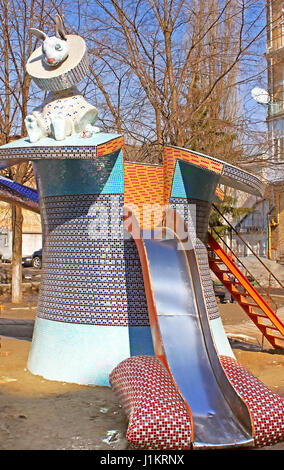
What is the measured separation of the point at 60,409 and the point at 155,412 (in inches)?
61.7

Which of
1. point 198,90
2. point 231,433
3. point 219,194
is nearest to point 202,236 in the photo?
point 219,194

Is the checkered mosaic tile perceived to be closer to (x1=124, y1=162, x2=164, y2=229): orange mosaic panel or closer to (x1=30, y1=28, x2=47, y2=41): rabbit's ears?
(x1=124, y1=162, x2=164, y2=229): orange mosaic panel

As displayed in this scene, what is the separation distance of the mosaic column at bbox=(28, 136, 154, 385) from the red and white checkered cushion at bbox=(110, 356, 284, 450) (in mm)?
1397

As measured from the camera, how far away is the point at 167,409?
16.2ft

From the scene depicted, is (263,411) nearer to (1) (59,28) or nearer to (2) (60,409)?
(2) (60,409)

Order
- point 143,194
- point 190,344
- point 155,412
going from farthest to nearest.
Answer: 1. point 143,194
2. point 190,344
3. point 155,412

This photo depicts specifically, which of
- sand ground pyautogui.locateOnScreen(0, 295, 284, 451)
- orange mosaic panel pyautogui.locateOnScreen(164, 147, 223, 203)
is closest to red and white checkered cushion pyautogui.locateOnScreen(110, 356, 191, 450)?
sand ground pyautogui.locateOnScreen(0, 295, 284, 451)

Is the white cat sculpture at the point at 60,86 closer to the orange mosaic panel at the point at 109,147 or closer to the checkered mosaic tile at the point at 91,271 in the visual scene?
the orange mosaic panel at the point at 109,147

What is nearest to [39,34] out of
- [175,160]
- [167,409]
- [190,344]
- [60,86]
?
[60,86]

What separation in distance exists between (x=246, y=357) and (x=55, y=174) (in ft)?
14.6

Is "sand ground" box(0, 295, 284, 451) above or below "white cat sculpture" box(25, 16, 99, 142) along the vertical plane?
below

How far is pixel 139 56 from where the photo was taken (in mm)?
13008

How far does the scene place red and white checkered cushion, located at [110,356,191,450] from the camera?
4758 mm

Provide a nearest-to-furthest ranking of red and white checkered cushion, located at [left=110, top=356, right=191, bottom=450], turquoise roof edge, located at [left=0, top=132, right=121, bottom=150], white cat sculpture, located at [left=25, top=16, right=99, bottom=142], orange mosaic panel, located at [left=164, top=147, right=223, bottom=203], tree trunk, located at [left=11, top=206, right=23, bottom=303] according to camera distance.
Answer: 1. red and white checkered cushion, located at [left=110, top=356, right=191, bottom=450]
2. turquoise roof edge, located at [left=0, top=132, right=121, bottom=150]
3. orange mosaic panel, located at [left=164, top=147, right=223, bottom=203]
4. white cat sculpture, located at [left=25, top=16, right=99, bottom=142]
5. tree trunk, located at [left=11, top=206, right=23, bottom=303]
